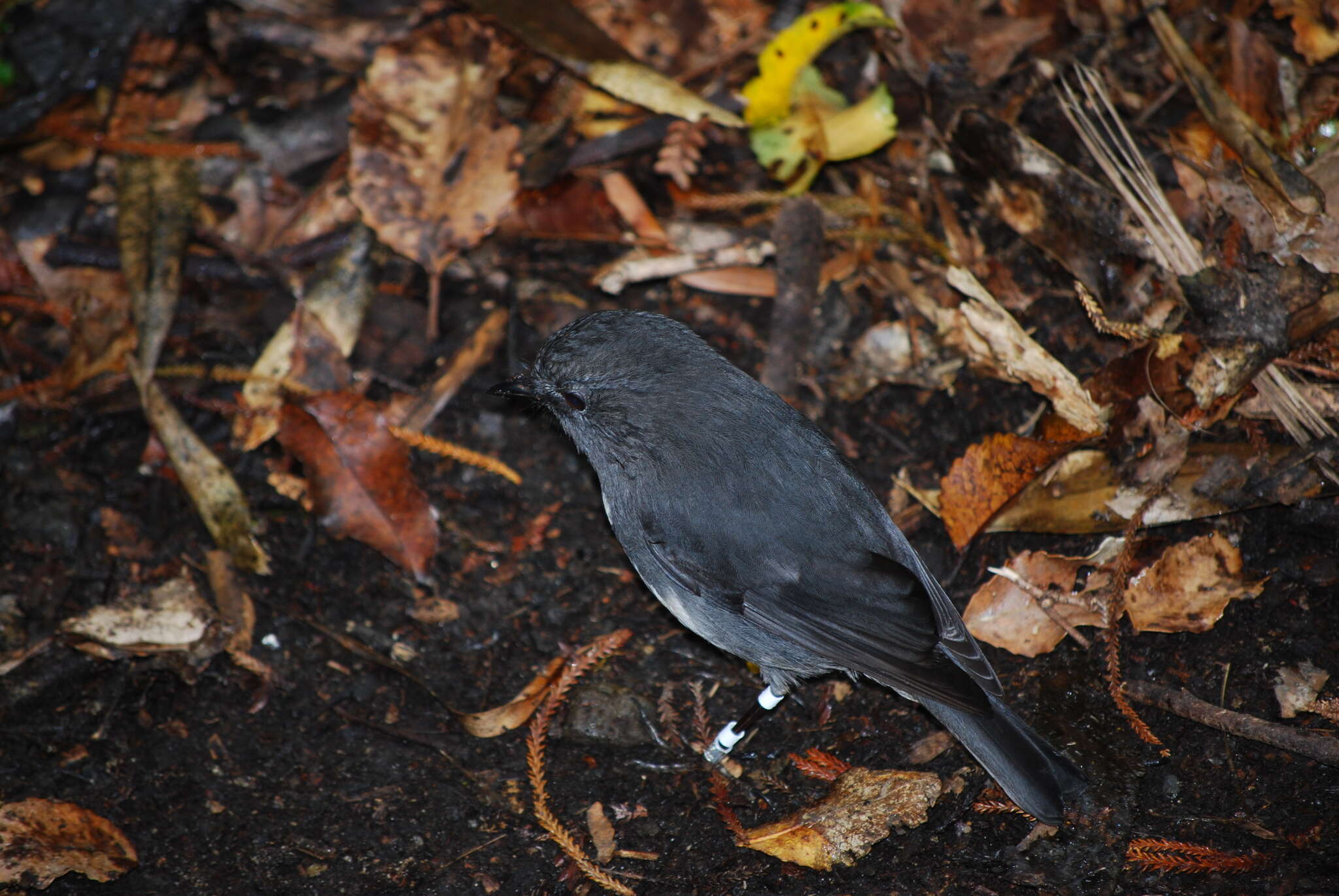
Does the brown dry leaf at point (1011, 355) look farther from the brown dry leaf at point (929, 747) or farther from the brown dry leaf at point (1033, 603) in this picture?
the brown dry leaf at point (929, 747)

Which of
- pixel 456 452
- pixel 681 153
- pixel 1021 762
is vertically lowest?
pixel 456 452

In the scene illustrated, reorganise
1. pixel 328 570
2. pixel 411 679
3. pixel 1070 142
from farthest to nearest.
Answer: pixel 1070 142 → pixel 328 570 → pixel 411 679

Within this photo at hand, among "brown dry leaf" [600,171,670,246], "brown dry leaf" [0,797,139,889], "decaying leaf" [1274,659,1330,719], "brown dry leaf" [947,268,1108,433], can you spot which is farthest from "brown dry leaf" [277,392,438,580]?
"decaying leaf" [1274,659,1330,719]

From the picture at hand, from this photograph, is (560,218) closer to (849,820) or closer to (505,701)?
(505,701)

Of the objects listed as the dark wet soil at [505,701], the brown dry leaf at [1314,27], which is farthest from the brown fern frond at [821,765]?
the brown dry leaf at [1314,27]

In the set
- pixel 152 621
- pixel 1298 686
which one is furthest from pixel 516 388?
pixel 1298 686

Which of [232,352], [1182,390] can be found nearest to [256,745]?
[232,352]

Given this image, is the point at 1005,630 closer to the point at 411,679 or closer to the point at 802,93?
the point at 411,679
